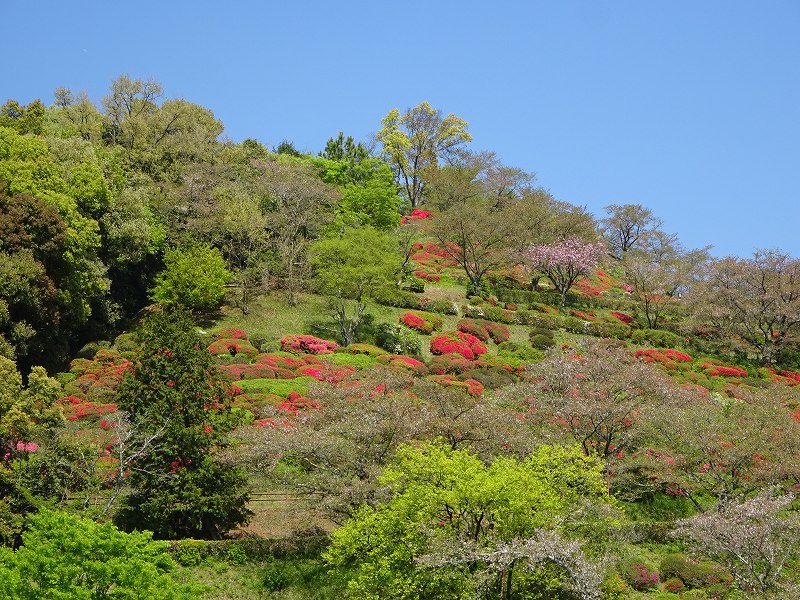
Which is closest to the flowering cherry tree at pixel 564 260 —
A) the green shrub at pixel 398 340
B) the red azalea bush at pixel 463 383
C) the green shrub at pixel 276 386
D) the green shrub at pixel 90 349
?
the green shrub at pixel 398 340

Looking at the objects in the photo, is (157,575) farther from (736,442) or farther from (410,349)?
(410,349)

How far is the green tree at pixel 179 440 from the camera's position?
2819 centimetres

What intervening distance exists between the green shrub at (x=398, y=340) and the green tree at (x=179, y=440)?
22284 mm

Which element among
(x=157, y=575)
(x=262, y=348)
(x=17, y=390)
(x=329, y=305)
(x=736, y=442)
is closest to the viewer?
(x=157, y=575)

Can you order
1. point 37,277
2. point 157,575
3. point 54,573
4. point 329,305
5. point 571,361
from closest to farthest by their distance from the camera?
point 54,573 → point 157,575 → point 571,361 → point 37,277 → point 329,305

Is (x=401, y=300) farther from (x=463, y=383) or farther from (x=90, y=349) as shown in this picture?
(x=90, y=349)

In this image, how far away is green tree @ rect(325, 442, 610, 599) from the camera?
22.5m

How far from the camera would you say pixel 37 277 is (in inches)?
1703

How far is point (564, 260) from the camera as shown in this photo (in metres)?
66.8

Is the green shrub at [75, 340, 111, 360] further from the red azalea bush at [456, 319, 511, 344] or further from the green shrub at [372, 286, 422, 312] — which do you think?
the red azalea bush at [456, 319, 511, 344]

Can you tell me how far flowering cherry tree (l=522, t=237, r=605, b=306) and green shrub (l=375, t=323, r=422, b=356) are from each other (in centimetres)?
1679

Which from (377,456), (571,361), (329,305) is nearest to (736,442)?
(571,361)

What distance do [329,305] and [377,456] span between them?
29.2 meters

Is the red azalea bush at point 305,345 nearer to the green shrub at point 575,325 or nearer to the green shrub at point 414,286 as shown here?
the green shrub at point 414,286
